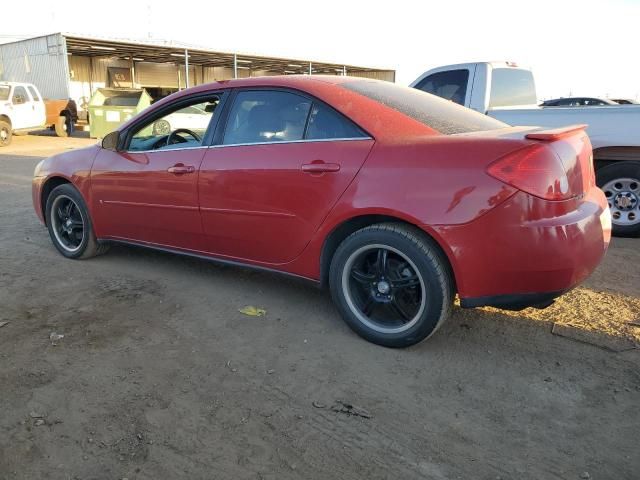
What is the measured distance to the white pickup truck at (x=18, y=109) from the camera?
16.1 meters

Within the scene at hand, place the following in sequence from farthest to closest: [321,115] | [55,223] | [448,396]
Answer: [55,223] < [321,115] < [448,396]

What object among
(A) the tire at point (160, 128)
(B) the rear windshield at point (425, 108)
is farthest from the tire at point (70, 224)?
(B) the rear windshield at point (425, 108)

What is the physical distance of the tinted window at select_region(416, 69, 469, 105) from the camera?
22.0ft

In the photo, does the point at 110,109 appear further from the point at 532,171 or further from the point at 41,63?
the point at 532,171

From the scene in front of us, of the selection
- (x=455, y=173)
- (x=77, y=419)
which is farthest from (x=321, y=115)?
(x=77, y=419)

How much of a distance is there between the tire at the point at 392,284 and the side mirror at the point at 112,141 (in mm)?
2273

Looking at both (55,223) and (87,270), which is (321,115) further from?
(55,223)

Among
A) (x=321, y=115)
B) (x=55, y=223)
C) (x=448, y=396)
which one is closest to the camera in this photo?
(x=448, y=396)

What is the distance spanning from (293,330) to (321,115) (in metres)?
1.35

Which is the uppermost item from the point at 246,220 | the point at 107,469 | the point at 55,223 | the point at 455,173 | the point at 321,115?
the point at 321,115

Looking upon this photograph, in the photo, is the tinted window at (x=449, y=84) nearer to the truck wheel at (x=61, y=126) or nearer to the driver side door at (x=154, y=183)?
the driver side door at (x=154, y=183)

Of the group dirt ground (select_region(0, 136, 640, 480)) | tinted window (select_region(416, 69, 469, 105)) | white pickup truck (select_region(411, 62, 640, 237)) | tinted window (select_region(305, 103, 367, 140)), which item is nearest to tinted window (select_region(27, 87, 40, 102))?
tinted window (select_region(416, 69, 469, 105))

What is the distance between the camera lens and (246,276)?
429cm

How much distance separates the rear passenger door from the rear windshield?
1.14 feet
